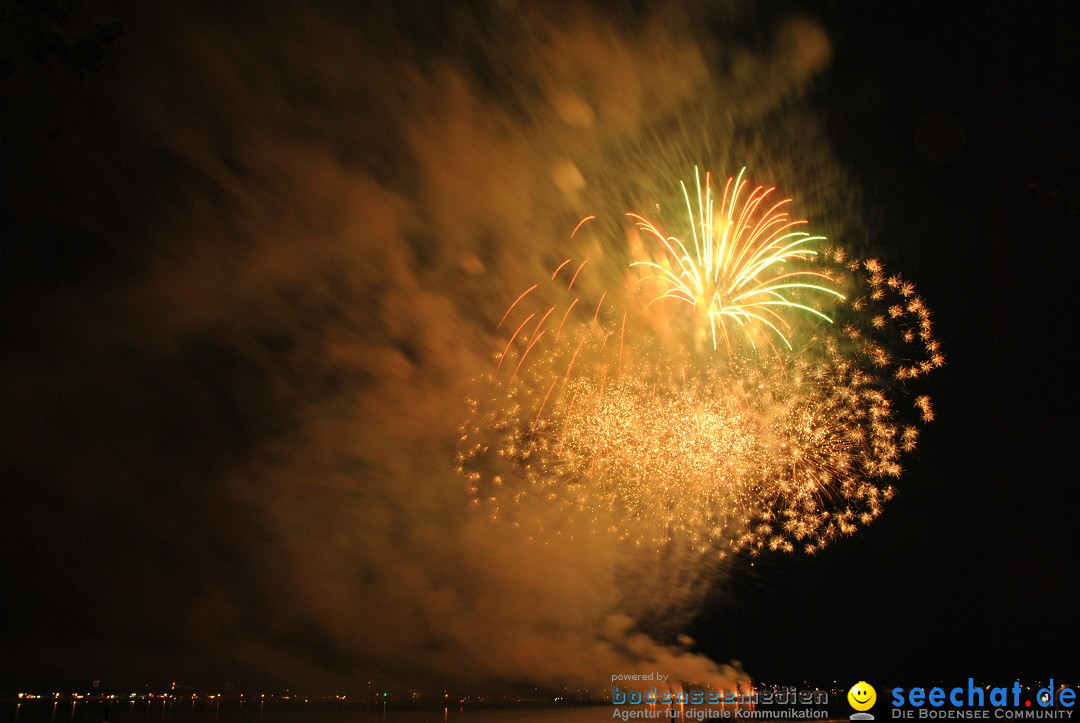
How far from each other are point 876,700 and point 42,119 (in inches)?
969

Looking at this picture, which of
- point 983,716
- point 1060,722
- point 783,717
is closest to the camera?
point 1060,722

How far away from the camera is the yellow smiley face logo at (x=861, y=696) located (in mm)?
20188

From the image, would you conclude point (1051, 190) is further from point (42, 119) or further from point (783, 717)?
point (783, 717)

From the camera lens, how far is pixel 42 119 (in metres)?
6.79

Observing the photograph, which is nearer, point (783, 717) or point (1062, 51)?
point (1062, 51)

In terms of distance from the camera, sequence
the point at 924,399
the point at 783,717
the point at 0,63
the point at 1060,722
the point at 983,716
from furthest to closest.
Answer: the point at 783,717, the point at 983,716, the point at 1060,722, the point at 924,399, the point at 0,63

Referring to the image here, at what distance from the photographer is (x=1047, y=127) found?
7.78 meters

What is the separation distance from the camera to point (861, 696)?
20.4 meters

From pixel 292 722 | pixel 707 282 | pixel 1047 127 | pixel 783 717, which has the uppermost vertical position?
pixel 707 282

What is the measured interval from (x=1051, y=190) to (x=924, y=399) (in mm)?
8343

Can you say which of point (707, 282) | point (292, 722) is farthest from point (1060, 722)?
point (292, 722)

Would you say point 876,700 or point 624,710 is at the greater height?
point 876,700

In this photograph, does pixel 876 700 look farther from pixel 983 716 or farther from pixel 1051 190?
pixel 1051 190

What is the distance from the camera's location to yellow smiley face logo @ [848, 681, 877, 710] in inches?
795
